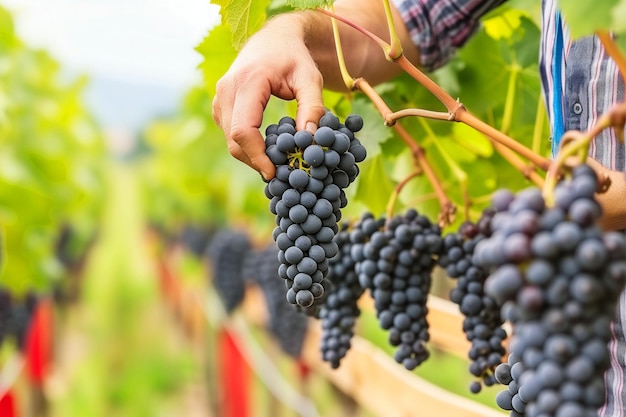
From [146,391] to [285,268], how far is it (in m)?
5.26

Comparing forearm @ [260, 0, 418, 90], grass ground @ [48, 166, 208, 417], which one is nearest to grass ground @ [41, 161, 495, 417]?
grass ground @ [48, 166, 208, 417]

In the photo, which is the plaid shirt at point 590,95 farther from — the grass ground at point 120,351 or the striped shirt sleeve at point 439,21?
the grass ground at point 120,351

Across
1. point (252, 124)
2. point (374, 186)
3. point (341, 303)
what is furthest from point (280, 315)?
point (252, 124)

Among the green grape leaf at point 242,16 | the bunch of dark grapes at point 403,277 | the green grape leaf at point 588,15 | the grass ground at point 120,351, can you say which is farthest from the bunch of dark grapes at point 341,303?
the grass ground at point 120,351

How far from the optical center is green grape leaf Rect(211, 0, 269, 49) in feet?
3.19

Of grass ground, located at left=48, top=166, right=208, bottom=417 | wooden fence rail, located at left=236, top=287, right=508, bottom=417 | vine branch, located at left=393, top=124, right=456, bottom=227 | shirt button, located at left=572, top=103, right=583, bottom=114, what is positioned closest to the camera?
shirt button, located at left=572, top=103, right=583, bottom=114

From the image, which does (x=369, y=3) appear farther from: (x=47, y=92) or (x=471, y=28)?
(x=47, y=92)

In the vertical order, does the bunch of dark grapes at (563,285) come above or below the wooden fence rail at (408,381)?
above

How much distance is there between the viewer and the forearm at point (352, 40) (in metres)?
1.03

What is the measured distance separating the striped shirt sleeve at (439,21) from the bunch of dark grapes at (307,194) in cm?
47

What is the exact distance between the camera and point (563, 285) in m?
0.53

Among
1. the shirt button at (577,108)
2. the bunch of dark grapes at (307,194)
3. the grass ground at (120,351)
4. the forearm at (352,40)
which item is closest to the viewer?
the bunch of dark grapes at (307,194)

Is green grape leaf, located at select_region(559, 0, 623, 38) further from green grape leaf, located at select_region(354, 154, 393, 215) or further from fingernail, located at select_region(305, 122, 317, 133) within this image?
green grape leaf, located at select_region(354, 154, 393, 215)

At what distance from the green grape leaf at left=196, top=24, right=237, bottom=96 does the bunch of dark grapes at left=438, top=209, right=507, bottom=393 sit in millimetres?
473
